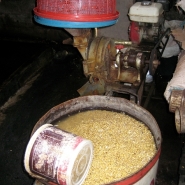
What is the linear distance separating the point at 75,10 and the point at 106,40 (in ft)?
1.44

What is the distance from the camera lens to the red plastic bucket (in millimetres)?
1349

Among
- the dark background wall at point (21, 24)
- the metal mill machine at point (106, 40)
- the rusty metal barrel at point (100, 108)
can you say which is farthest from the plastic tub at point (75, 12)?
the dark background wall at point (21, 24)

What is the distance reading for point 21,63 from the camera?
3373 mm

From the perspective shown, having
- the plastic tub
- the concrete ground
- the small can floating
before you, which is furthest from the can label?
the concrete ground

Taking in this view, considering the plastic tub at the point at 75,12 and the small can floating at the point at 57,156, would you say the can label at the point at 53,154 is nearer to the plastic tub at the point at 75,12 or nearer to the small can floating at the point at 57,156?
the small can floating at the point at 57,156

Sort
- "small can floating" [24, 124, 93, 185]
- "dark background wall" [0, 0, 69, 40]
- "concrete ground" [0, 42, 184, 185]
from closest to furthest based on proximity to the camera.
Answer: "small can floating" [24, 124, 93, 185], "concrete ground" [0, 42, 184, 185], "dark background wall" [0, 0, 69, 40]

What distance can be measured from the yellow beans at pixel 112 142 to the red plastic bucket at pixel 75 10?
2.03ft

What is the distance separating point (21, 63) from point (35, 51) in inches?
16.4

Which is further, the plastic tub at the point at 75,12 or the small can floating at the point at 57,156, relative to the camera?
the plastic tub at the point at 75,12

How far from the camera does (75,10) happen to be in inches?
53.2

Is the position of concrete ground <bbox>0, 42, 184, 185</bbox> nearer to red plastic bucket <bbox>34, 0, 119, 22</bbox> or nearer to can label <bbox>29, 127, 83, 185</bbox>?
can label <bbox>29, 127, 83, 185</bbox>

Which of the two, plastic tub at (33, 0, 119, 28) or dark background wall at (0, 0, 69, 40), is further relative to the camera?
dark background wall at (0, 0, 69, 40)

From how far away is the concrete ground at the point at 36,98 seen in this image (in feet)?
6.84

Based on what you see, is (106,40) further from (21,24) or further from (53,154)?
(21,24)
